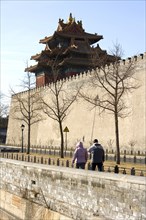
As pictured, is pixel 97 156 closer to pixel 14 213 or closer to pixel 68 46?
pixel 14 213

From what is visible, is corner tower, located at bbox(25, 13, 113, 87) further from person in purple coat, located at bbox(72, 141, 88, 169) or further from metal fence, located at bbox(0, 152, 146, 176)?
person in purple coat, located at bbox(72, 141, 88, 169)

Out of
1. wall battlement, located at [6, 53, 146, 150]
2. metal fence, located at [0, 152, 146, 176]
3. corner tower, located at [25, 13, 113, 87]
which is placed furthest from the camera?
corner tower, located at [25, 13, 113, 87]

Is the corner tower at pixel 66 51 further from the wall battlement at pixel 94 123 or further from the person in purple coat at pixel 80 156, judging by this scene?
the person in purple coat at pixel 80 156

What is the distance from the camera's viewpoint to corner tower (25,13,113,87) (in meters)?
50.6

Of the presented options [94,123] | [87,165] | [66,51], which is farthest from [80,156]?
[66,51]

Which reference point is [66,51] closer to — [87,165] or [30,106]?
[30,106]

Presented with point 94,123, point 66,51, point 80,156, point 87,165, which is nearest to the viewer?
point 80,156

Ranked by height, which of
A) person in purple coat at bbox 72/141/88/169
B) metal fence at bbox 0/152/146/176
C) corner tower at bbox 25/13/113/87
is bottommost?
metal fence at bbox 0/152/146/176

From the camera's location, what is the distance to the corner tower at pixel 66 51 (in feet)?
166

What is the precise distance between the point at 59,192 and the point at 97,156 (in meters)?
1.69

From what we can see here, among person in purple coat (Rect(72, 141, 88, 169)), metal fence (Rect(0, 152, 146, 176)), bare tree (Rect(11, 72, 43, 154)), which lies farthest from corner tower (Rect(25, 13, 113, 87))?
person in purple coat (Rect(72, 141, 88, 169))

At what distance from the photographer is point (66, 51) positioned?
5075 cm

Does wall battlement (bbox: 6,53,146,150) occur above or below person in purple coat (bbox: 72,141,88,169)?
above

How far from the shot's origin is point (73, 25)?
55.6 m
